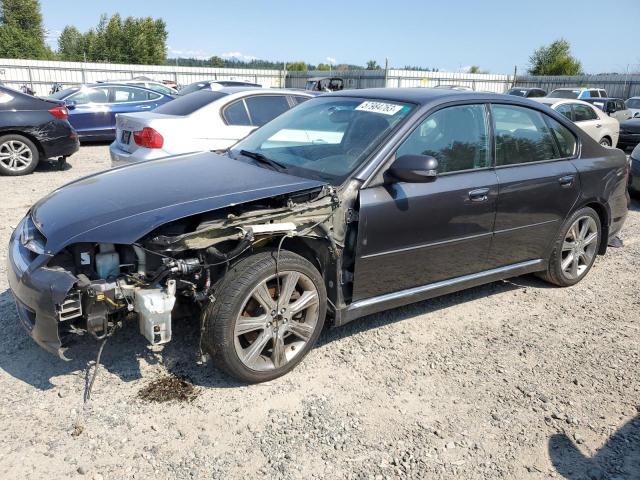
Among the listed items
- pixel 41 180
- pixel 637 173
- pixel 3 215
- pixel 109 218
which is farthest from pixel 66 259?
pixel 637 173

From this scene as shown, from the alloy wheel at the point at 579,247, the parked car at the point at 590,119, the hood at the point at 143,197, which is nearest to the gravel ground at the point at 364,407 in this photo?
the alloy wheel at the point at 579,247

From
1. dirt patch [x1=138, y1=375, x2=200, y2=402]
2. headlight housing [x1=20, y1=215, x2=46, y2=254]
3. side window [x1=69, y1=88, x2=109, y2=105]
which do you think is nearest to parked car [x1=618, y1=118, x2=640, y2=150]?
side window [x1=69, y1=88, x2=109, y2=105]

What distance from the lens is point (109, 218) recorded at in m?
2.82

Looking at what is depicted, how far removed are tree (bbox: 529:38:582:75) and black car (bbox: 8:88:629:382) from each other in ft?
151

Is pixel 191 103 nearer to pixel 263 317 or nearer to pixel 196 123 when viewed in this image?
pixel 196 123

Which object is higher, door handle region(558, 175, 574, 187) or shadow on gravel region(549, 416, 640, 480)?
door handle region(558, 175, 574, 187)

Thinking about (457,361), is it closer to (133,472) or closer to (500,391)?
(500,391)

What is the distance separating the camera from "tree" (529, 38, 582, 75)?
146 feet

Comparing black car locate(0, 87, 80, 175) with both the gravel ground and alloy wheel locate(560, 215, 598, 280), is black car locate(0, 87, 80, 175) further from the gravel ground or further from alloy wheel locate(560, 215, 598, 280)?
A: alloy wheel locate(560, 215, 598, 280)

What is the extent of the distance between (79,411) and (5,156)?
24.2 ft

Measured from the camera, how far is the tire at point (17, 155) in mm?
8719

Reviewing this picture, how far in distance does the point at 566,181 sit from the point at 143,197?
3.31m

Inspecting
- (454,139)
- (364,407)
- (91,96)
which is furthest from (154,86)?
(364,407)

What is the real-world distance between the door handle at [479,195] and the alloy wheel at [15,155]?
7.85 metres
